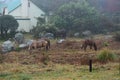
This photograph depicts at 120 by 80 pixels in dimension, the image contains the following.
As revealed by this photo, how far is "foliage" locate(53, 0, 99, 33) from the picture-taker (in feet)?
120

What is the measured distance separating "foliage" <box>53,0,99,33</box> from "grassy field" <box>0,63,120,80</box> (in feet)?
57.9

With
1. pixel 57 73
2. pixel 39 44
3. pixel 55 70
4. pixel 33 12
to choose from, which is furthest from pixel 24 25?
pixel 57 73

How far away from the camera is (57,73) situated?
1653cm

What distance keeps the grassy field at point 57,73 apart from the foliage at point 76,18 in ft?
57.9

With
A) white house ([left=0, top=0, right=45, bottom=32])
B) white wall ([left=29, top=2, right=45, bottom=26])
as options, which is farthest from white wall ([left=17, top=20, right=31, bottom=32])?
white wall ([left=29, top=2, right=45, bottom=26])

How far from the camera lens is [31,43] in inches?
1049

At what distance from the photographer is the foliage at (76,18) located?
120 feet

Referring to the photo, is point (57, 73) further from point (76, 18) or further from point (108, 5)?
point (108, 5)

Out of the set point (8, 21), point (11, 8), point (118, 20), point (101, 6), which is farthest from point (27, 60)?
point (11, 8)

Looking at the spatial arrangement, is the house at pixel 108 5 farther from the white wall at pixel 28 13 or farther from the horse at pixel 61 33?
the horse at pixel 61 33

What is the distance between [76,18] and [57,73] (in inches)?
837

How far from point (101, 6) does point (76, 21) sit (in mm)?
7253

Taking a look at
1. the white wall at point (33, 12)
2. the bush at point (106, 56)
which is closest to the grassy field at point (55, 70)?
the bush at point (106, 56)

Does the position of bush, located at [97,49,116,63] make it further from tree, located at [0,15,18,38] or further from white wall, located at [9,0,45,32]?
white wall, located at [9,0,45,32]
